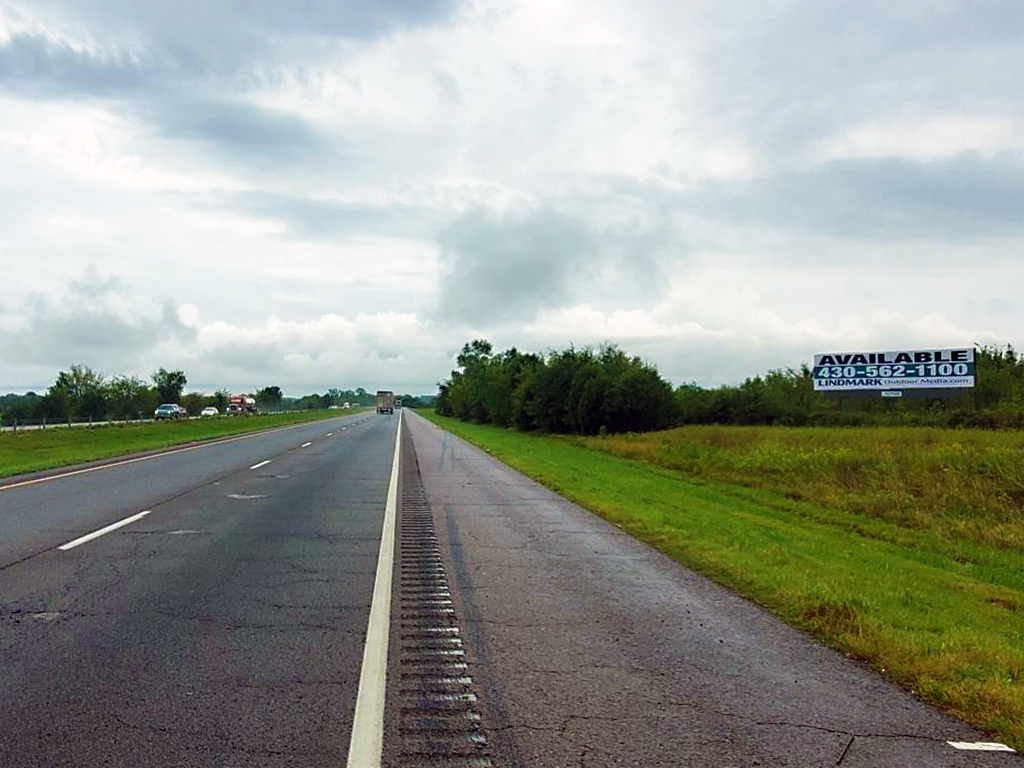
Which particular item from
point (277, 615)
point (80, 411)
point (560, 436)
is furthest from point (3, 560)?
point (80, 411)

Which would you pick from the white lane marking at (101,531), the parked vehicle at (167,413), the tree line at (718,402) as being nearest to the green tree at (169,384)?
the parked vehicle at (167,413)

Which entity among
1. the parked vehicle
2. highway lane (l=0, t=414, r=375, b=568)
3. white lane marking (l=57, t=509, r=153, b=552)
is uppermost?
the parked vehicle

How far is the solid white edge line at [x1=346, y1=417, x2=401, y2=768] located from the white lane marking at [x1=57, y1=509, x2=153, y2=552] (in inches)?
162

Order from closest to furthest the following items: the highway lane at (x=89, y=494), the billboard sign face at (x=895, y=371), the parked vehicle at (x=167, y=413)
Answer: the highway lane at (x=89, y=494)
the billboard sign face at (x=895, y=371)
the parked vehicle at (x=167, y=413)

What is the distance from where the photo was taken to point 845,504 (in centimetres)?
2112

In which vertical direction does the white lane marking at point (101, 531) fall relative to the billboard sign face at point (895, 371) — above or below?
below

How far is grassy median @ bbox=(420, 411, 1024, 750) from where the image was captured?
6559 millimetres

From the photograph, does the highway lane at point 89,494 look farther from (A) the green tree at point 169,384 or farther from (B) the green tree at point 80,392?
(A) the green tree at point 169,384

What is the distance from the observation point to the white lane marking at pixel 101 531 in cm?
1097

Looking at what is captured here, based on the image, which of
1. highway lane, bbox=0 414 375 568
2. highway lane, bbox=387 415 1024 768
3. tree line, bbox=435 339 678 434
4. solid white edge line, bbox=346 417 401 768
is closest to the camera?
solid white edge line, bbox=346 417 401 768

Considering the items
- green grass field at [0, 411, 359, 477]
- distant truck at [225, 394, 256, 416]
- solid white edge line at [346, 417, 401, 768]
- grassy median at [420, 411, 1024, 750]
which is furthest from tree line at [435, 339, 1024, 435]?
distant truck at [225, 394, 256, 416]

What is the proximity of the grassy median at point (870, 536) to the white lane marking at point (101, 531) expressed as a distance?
24.5 ft

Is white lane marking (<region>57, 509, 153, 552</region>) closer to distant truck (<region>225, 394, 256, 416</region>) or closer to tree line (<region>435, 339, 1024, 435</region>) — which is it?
tree line (<region>435, 339, 1024, 435</region>)

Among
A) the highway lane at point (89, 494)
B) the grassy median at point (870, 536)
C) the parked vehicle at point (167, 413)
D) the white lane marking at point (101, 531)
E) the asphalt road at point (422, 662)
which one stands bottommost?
the grassy median at point (870, 536)
